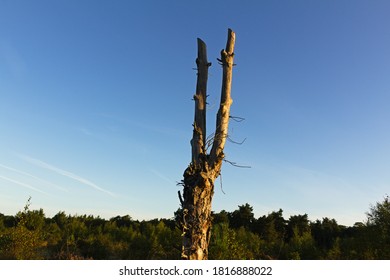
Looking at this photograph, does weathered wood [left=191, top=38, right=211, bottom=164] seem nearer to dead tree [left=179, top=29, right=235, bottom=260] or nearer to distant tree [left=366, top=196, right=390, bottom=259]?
dead tree [left=179, top=29, right=235, bottom=260]

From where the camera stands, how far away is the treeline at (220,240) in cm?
1587

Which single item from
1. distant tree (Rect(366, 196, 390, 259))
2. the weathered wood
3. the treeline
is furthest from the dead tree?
distant tree (Rect(366, 196, 390, 259))

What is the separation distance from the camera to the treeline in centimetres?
1587

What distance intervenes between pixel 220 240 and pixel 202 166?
7.19 m

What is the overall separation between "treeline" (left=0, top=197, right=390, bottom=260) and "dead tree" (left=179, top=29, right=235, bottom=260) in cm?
649

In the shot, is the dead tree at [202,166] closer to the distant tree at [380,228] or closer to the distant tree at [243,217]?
the distant tree at [380,228]

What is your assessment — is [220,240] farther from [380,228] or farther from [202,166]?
[380,228]

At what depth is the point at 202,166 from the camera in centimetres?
704

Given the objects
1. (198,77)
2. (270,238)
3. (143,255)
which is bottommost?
(143,255)

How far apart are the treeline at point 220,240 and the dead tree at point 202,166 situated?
6.49 metres

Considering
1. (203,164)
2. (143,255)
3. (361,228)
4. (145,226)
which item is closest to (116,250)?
(143,255)
